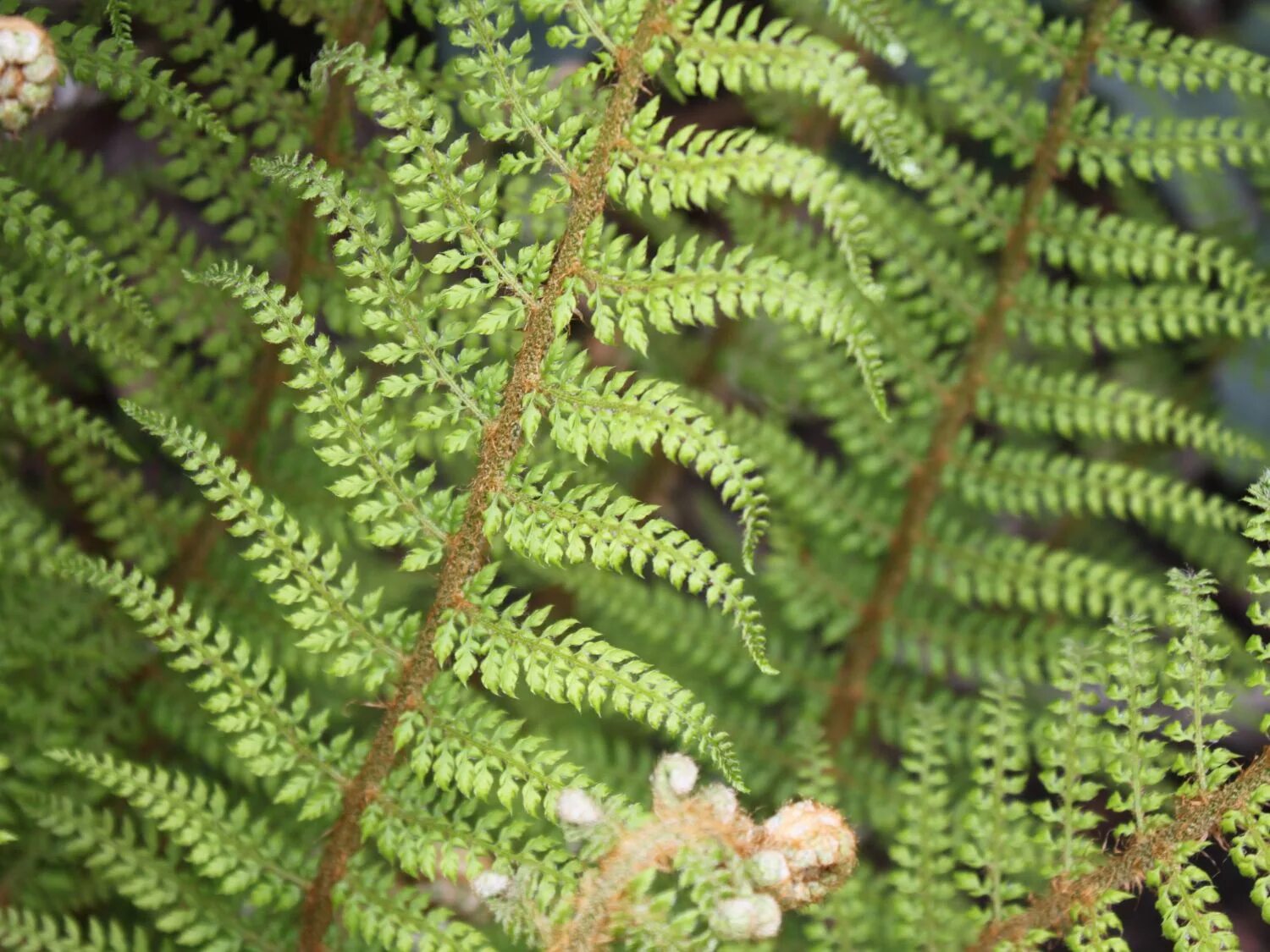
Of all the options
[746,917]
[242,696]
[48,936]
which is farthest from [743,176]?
[48,936]

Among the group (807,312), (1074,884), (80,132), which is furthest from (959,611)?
(80,132)

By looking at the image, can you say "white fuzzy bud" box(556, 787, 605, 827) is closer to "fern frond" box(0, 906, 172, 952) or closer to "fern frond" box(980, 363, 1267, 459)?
"fern frond" box(0, 906, 172, 952)

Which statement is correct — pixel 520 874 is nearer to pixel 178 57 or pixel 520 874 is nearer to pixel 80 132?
pixel 178 57

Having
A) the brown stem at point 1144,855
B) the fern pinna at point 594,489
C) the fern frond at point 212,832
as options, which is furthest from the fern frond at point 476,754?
the brown stem at point 1144,855

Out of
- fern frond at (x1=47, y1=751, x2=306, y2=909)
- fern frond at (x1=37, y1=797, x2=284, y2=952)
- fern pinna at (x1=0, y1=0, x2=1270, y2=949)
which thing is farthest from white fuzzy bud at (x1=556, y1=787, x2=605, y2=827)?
fern frond at (x1=37, y1=797, x2=284, y2=952)

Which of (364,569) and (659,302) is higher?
(659,302)

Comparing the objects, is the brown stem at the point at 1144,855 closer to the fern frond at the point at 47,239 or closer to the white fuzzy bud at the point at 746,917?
the white fuzzy bud at the point at 746,917

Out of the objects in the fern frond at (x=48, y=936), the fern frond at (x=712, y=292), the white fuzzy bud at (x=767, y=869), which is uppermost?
the fern frond at (x=712, y=292)
